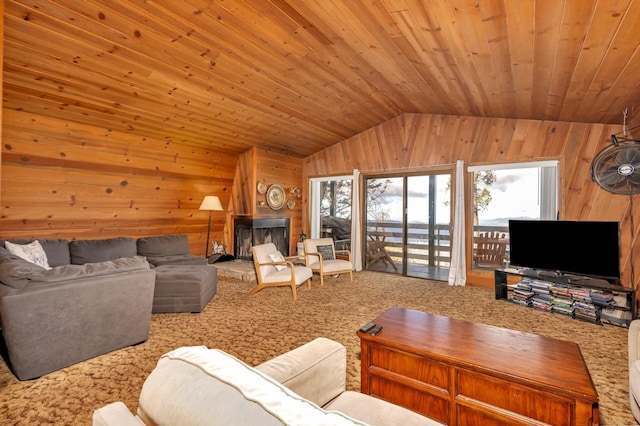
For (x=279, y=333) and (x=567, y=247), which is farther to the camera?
(x=567, y=247)

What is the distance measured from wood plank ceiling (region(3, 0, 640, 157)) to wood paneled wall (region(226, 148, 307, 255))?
1459 millimetres

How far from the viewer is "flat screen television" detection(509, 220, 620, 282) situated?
140 inches

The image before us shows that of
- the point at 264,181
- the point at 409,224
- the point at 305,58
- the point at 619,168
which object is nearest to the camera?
the point at 619,168

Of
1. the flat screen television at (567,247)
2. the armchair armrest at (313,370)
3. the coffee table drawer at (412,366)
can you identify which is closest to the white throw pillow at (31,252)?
the armchair armrest at (313,370)

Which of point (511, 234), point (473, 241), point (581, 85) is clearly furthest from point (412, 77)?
point (473, 241)

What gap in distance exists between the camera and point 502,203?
5.64 m

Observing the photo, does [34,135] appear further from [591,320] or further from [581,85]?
[591,320]

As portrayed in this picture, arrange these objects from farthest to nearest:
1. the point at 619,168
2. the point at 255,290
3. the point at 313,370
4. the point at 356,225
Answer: the point at 356,225, the point at 255,290, the point at 619,168, the point at 313,370

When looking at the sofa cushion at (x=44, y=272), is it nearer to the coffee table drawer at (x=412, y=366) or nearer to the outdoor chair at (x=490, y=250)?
the coffee table drawer at (x=412, y=366)

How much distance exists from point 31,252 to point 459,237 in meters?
5.85

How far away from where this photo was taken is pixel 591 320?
3535 mm

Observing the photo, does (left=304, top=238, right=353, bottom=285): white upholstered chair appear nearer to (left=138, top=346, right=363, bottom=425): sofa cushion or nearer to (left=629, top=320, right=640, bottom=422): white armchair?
(left=629, top=320, right=640, bottom=422): white armchair

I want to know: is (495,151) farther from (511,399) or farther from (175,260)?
(175,260)

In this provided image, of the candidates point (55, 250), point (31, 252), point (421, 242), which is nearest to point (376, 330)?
point (31, 252)
